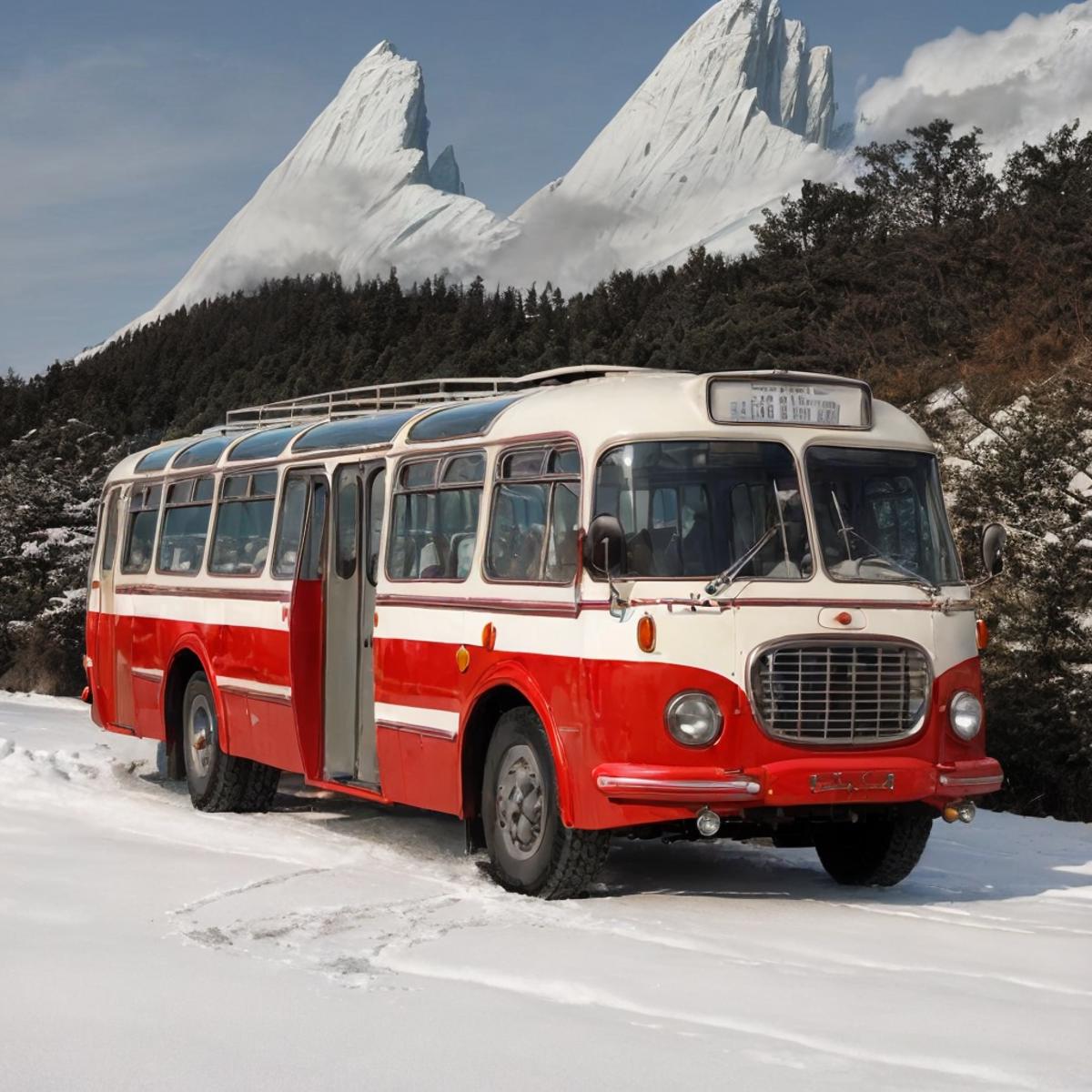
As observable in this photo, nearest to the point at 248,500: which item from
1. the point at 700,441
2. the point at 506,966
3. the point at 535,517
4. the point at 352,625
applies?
the point at 352,625

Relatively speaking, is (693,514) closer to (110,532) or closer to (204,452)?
(204,452)

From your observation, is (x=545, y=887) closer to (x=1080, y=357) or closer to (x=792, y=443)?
(x=792, y=443)

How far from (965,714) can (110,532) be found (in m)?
9.34

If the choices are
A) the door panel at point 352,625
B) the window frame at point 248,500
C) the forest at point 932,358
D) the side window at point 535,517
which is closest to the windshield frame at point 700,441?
the side window at point 535,517

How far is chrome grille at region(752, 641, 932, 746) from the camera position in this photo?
28.4ft

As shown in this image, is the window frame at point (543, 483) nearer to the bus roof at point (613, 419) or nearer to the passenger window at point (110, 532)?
the bus roof at point (613, 419)

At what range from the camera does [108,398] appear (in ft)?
436

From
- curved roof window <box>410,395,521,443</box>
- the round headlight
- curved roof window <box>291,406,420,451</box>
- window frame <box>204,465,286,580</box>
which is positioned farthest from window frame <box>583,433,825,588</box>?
window frame <box>204,465,286,580</box>

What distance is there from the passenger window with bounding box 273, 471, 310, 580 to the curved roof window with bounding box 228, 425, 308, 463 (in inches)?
16.5

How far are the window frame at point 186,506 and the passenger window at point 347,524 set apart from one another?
2.28 metres

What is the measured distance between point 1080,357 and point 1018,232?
947 inches

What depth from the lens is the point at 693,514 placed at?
8852 millimetres

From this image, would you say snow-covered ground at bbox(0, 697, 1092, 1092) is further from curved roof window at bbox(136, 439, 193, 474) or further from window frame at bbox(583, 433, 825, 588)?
curved roof window at bbox(136, 439, 193, 474)

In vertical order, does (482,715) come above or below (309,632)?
below
